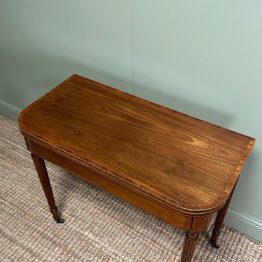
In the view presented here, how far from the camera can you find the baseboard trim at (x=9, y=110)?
207cm

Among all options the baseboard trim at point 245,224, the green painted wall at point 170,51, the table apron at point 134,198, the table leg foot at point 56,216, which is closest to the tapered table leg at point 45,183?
the table leg foot at point 56,216

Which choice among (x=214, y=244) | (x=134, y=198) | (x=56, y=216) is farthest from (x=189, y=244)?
(x=56, y=216)

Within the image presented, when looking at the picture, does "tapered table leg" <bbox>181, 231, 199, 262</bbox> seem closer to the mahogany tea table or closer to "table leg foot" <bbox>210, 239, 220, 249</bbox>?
the mahogany tea table

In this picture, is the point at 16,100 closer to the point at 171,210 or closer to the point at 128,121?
the point at 128,121

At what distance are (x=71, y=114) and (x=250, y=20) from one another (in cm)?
65

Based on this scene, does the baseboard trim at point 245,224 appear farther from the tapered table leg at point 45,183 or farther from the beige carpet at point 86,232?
the tapered table leg at point 45,183

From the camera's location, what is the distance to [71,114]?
1197mm

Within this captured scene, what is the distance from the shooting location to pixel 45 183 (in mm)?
1384

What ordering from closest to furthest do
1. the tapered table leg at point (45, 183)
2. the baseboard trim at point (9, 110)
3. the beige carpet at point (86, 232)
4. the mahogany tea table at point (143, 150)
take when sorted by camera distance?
1. the mahogany tea table at point (143, 150)
2. the tapered table leg at point (45, 183)
3. the beige carpet at point (86, 232)
4. the baseboard trim at point (9, 110)

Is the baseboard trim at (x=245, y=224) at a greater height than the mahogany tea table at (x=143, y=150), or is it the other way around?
the mahogany tea table at (x=143, y=150)

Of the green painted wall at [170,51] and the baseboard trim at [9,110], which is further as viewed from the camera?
the baseboard trim at [9,110]

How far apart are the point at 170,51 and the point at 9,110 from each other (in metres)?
1.26

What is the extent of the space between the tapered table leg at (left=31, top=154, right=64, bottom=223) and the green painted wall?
461mm

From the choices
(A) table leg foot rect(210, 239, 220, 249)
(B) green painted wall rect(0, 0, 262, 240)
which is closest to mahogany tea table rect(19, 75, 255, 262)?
(B) green painted wall rect(0, 0, 262, 240)
